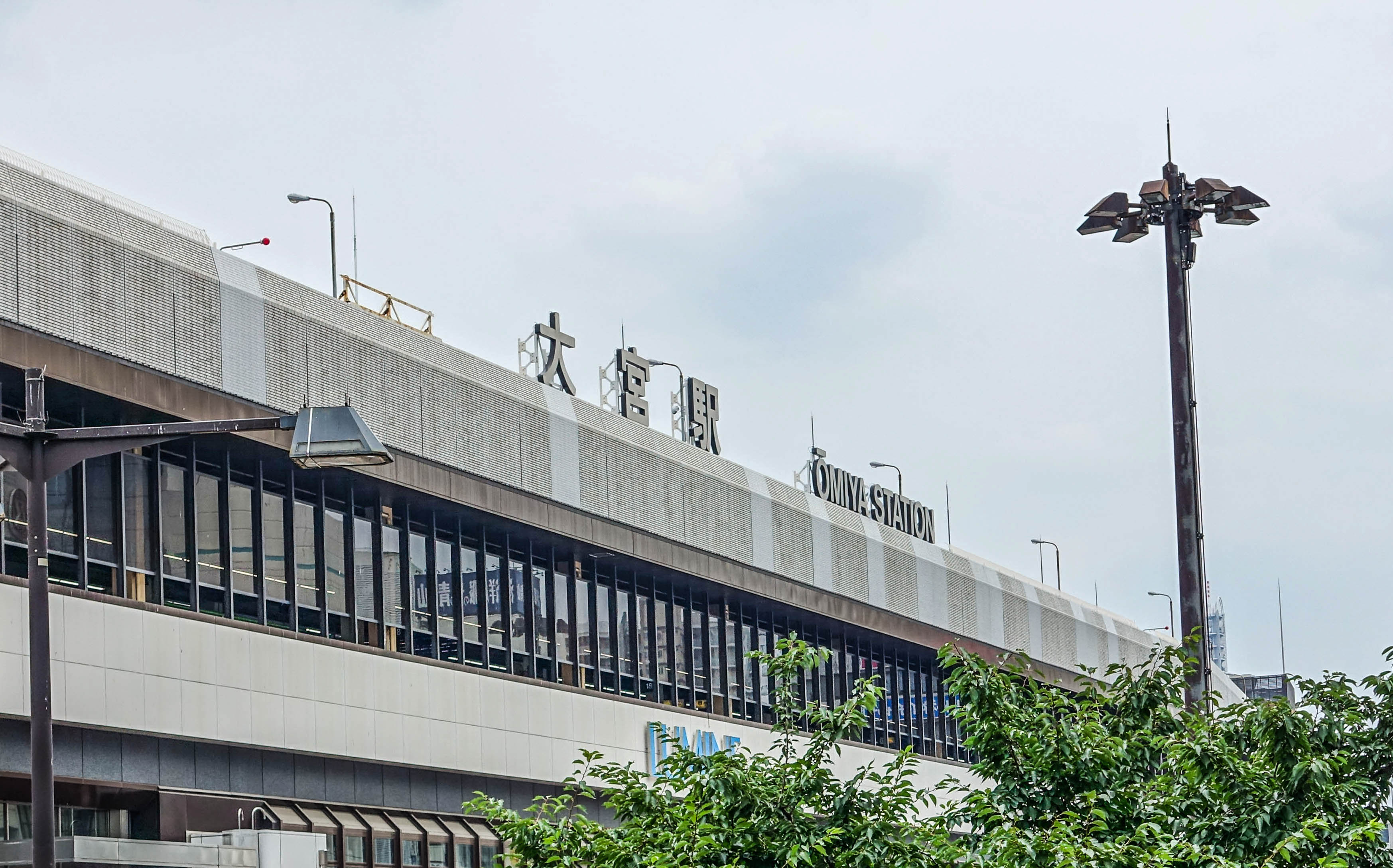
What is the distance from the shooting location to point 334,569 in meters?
35.5

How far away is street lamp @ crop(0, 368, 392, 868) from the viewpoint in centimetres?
1645

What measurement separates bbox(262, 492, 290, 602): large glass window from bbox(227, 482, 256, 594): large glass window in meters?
0.30

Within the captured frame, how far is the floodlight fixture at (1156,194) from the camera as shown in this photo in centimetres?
2256

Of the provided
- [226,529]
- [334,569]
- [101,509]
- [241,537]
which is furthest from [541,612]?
[101,509]

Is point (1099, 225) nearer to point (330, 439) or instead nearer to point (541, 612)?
point (330, 439)

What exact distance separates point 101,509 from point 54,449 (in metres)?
13.6

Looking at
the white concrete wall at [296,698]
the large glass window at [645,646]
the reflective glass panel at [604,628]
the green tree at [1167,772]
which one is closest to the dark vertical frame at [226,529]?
the white concrete wall at [296,698]

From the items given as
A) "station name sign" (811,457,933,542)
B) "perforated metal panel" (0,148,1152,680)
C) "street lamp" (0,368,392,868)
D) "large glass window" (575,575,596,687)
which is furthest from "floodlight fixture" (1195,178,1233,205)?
"station name sign" (811,457,933,542)

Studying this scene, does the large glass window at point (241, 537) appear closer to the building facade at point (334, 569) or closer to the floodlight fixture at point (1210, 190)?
the building facade at point (334, 569)

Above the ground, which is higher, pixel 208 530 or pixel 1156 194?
pixel 1156 194

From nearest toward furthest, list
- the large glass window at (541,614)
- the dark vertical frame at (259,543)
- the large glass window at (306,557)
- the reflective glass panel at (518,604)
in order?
1. the dark vertical frame at (259,543)
2. the large glass window at (306,557)
3. the reflective glass panel at (518,604)
4. the large glass window at (541,614)

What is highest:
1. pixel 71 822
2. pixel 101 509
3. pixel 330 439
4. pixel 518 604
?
pixel 101 509

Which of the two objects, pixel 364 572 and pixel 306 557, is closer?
pixel 306 557

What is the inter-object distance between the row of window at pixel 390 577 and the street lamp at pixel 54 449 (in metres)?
8.59
